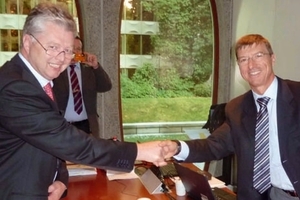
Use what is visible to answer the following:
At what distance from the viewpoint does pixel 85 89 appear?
3693mm

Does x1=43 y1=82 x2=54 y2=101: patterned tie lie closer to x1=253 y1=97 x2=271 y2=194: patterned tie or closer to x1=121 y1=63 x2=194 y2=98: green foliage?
x1=253 y1=97 x2=271 y2=194: patterned tie

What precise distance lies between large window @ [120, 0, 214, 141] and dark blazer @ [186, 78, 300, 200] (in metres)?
2.14

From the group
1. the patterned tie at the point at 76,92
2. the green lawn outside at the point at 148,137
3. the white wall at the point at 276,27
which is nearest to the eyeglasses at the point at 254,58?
the white wall at the point at 276,27

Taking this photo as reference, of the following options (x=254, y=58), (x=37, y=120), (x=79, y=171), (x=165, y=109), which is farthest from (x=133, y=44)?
(x=37, y=120)

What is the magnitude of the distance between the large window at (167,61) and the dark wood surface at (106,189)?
6.81 ft

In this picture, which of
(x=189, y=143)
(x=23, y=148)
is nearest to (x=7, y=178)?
(x=23, y=148)

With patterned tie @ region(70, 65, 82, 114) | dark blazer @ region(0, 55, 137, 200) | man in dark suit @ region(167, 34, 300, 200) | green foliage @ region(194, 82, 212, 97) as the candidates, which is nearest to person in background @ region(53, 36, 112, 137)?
patterned tie @ region(70, 65, 82, 114)

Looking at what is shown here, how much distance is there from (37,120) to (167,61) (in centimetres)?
330

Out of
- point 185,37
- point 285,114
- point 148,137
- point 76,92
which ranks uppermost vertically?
point 185,37

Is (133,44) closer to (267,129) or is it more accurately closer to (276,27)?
(276,27)

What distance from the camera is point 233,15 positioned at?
4574mm

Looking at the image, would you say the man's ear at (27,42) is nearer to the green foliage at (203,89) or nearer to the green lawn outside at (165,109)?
the green lawn outside at (165,109)

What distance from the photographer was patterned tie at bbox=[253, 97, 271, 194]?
2000mm

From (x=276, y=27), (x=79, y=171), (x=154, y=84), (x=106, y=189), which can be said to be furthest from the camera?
(x=154, y=84)
